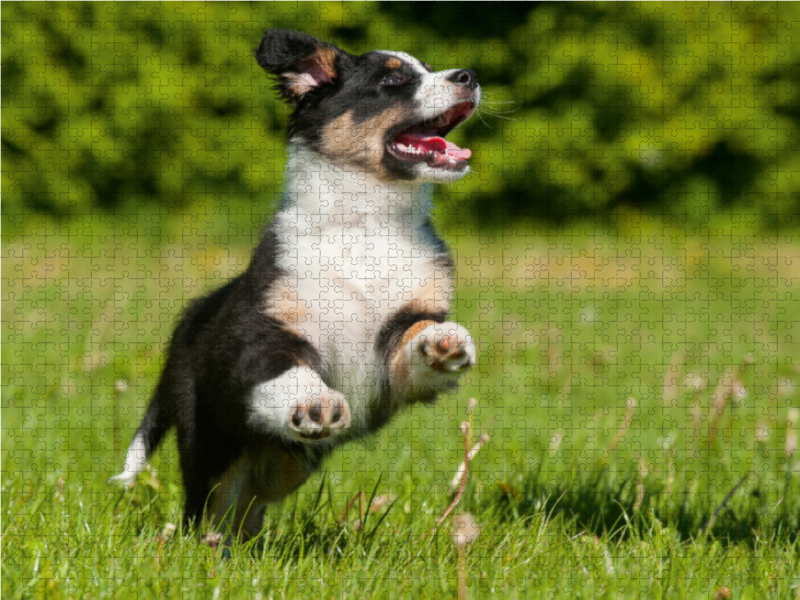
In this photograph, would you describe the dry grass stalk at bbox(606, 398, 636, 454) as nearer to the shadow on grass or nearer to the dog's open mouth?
the shadow on grass

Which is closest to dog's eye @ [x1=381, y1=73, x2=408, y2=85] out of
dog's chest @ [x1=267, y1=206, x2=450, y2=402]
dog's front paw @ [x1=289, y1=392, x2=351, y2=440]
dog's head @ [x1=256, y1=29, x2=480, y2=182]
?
dog's head @ [x1=256, y1=29, x2=480, y2=182]

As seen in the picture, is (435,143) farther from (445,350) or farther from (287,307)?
(445,350)

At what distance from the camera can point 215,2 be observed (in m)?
10.9

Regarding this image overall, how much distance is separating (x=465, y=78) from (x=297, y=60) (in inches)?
23.1

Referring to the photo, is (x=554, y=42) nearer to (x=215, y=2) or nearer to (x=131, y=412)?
(x=215, y=2)

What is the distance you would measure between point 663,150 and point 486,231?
365 centimetres

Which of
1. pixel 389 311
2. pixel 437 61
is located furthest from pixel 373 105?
pixel 437 61

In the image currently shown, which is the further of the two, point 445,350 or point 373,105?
point 373,105

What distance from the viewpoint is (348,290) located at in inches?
113

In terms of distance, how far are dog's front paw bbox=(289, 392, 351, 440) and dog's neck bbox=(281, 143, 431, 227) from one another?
2.92 feet

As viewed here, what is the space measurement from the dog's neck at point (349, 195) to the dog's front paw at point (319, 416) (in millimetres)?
890

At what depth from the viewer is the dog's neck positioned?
303 centimetres

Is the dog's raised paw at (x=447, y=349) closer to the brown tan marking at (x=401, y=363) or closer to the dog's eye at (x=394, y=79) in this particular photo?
the brown tan marking at (x=401, y=363)

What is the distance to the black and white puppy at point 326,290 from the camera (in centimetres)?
276
